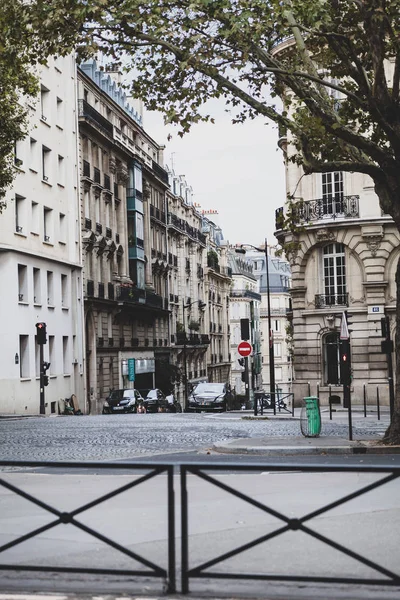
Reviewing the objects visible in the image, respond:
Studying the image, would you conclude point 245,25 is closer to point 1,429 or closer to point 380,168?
point 380,168

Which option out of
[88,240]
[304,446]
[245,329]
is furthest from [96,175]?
[304,446]

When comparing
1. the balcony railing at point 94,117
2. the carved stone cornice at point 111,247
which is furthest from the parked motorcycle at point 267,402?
the balcony railing at point 94,117

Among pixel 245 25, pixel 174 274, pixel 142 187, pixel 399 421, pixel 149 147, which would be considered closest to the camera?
pixel 245 25

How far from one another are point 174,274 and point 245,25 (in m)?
66.8

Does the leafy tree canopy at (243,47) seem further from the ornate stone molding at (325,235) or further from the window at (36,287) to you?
the window at (36,287)

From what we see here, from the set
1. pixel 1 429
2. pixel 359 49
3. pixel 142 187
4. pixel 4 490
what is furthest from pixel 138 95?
pixel 142 187

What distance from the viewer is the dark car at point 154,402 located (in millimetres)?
47219

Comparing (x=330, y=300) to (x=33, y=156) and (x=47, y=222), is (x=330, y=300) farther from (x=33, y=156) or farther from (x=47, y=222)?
(x=33, y=156)

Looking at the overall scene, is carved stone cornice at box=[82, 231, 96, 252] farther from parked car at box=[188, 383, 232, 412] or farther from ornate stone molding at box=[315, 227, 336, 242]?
ornate stone molding at box=[315, 227, 336, 242]

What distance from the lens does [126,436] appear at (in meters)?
23.4

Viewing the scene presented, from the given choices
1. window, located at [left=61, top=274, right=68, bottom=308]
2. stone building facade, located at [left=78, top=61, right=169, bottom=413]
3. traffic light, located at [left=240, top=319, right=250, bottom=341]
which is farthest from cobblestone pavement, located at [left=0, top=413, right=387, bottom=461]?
stone building facade, located at [left=78, top=61, right=169, bottom=413]

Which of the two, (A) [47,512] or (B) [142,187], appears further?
(B) [142,187]

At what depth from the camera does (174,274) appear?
8400 cm

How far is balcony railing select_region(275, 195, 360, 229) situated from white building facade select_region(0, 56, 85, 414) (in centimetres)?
1184
